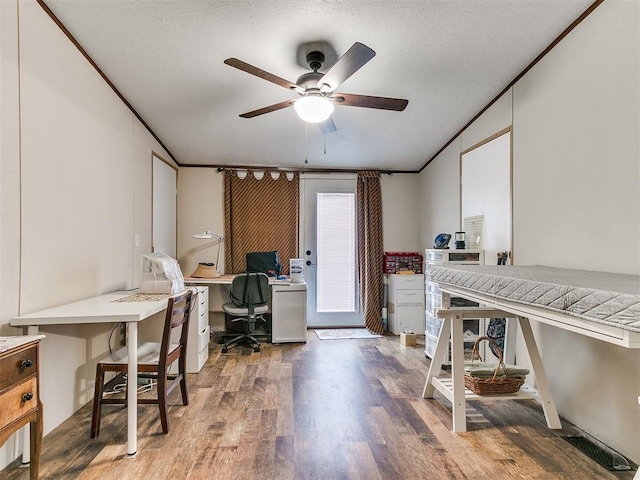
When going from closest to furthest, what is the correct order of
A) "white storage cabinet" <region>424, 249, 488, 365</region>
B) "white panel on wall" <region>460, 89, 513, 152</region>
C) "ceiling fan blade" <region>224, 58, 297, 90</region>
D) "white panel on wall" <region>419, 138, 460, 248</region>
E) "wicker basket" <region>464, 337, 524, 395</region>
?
"ceiling fan blade" <region>224, 58, 297, 90</region>, "wicker basket" <region>464, 337, 524, 395</region>, "white panel on wall" <region>460, 89, 513, 152</region>, "white storage cabinet" <region>424, 249, 488, 365</region>, "white panel on wall" <region>419, 138, 460, 248</region>

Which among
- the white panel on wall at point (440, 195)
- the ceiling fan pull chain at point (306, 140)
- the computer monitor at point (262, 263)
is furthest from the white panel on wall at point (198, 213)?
the white panel on wall at point (440, 195)

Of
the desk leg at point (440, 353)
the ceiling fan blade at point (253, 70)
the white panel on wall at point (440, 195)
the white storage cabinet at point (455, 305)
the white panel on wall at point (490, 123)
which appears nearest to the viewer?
the ceiling fan blade at point (253, 70)

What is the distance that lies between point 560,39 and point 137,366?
3.37m

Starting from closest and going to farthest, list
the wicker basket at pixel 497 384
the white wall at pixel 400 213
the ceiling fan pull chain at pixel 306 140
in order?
the wicker basket at pixel 497 384, the ceiling fan pull chain at pixel 306 140, the white wall at pixel 400 213

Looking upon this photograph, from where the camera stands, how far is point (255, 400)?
2584 millimetres

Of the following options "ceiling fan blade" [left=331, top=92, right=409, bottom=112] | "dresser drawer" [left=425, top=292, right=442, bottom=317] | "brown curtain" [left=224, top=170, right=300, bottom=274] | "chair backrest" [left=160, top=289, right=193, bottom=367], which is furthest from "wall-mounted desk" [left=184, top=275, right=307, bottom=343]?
"ceiling fan blade" [left=331, top=92, right=409, bottom=112]

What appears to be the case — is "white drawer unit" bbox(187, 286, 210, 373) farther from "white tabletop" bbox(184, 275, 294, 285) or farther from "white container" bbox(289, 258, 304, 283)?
"white container" bbox(289, 258, 304, 283)

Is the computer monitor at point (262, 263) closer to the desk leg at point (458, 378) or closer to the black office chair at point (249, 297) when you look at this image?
the black office chair at point (249, 297)

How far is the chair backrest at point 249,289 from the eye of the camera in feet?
12.7

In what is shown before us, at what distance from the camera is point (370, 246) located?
188 inches

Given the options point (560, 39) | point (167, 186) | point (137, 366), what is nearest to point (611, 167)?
point (560, 39)

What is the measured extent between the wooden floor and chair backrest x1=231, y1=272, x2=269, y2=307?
100 centimetres

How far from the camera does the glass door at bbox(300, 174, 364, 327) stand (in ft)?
16.0

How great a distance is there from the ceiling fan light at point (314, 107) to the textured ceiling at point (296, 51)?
429 millimetres
